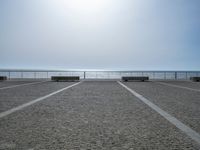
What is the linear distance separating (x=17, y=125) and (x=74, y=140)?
1.56 metres

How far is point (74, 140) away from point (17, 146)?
A: 0.83 meters

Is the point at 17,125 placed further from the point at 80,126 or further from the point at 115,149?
the point at 115,149

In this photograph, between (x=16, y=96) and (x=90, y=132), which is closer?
(x=90, y=132)

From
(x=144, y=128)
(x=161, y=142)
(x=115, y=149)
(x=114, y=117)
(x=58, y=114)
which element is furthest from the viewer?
(x=58, y=114)

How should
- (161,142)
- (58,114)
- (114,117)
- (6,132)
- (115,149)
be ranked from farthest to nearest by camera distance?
(58,114) < (114,117) < (6,132) < (161,142) < (115,149)

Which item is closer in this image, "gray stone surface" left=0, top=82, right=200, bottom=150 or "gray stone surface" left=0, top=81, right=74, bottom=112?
"gray stone surface" left=0, top=82, right=200, bottom=150

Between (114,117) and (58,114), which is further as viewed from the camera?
(58,114)

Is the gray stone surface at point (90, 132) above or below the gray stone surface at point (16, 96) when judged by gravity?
below

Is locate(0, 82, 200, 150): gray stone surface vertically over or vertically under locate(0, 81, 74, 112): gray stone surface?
under

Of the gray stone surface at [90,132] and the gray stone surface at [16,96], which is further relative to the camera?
the gray stone surface at [16,96]

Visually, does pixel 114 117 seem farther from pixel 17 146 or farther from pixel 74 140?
pixel 17 146

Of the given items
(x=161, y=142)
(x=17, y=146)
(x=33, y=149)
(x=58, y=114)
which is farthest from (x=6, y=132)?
(x=161, y=142)

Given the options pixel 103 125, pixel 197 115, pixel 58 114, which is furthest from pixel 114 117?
pixel 197 115

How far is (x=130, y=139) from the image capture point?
318 centimetres
